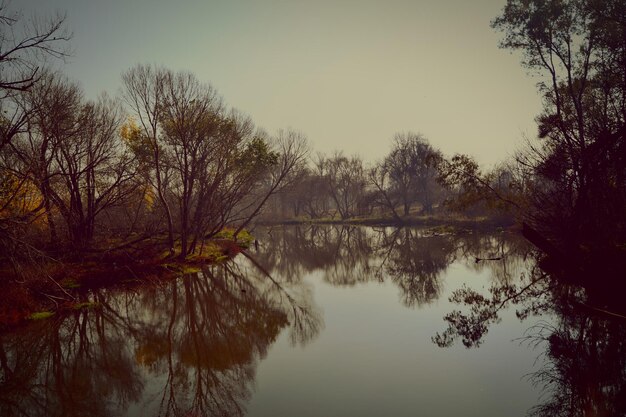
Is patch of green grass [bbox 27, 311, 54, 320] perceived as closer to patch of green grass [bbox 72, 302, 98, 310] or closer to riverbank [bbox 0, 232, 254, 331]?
→ riverbank [bbox 0, 232, 254, 331]

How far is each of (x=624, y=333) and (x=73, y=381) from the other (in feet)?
44.7

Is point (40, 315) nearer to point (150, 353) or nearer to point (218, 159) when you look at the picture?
point (150, 353)

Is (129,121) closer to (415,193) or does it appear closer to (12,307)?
(12,307)

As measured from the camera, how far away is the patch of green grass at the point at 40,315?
503 inches

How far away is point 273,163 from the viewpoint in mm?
31469

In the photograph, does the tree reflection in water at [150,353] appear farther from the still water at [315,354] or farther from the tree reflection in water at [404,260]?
the tree reflection in water at [404,260]

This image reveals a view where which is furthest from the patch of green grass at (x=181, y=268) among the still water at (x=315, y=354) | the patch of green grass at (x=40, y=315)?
the patch of green grass at (x=40, y=315)

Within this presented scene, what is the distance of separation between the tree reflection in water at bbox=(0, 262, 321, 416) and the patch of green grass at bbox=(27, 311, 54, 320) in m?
0.62

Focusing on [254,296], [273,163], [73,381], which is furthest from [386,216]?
[73,381]

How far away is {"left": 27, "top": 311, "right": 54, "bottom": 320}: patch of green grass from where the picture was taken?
41.9 feet

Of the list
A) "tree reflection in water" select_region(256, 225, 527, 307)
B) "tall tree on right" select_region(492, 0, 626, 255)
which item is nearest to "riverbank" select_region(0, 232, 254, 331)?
"tree reflection in water" select_region(256, 225, 527, 307)

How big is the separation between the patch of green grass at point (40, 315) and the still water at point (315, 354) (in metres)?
0.52

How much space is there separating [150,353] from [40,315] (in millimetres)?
5985

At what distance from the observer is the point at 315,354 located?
968 cm
